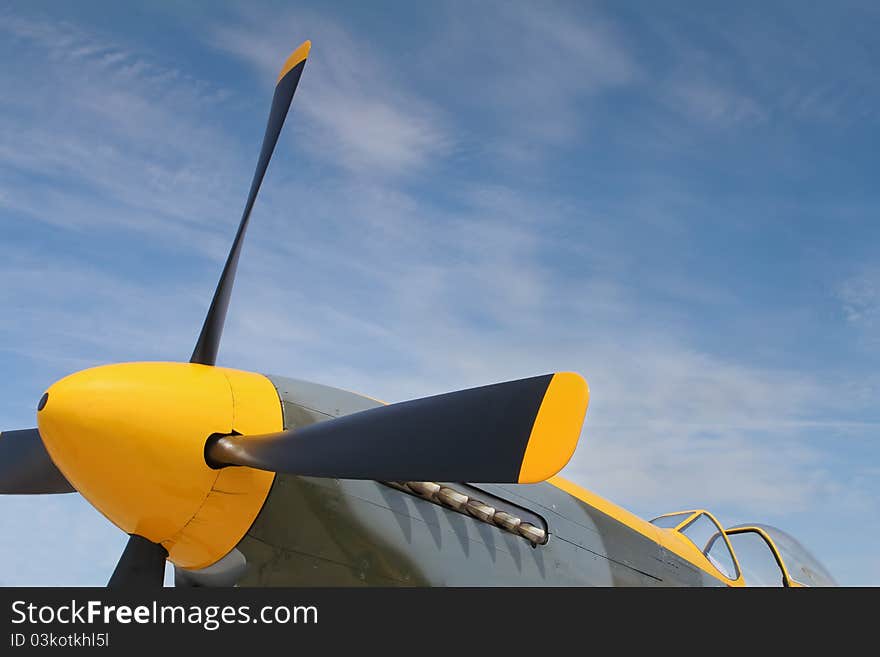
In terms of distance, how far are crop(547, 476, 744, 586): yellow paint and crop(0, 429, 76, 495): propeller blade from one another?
14.3 feet

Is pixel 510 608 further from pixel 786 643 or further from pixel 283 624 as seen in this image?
pixel 786 643

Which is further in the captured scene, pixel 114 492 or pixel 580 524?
pixel 580 524

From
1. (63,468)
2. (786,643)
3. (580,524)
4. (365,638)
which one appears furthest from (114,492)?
(786,643)

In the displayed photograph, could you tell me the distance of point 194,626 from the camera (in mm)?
5109

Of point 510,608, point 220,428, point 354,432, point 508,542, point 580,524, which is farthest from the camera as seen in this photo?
point 580,524

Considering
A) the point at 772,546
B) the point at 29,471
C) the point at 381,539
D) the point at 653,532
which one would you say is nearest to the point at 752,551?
the point at 772,546

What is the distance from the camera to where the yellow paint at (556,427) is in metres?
4.03

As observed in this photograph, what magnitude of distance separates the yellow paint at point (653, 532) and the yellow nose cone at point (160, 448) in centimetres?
292

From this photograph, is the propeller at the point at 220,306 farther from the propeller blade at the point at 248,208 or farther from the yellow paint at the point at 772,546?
the yellow paint at the point at 772,546

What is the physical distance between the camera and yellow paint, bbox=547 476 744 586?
7.42 meters

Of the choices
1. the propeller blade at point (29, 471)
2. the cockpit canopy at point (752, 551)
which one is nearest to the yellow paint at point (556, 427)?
the propeller blade at point (29, 471)

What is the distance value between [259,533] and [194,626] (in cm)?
68

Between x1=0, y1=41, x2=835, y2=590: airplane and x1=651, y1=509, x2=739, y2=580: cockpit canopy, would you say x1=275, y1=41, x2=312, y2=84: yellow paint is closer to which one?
x1=0, y1=41, x2=835, y2=590: airplane

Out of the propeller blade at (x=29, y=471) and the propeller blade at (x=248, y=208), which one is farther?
the propeller blade at (x=29, y=471)
